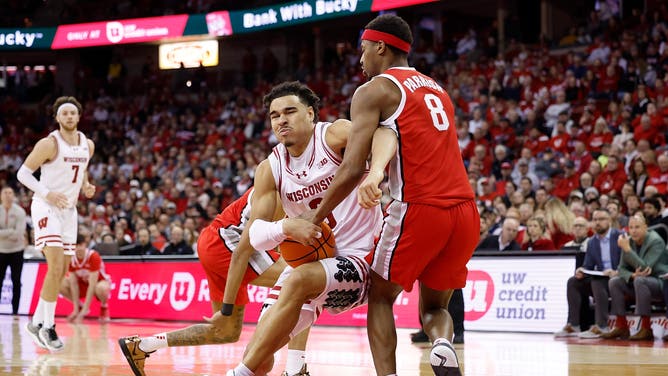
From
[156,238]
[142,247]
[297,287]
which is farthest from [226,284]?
[156,238]

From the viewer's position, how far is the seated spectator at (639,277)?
424 inches

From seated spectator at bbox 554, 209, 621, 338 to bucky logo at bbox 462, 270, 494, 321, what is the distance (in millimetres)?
1192

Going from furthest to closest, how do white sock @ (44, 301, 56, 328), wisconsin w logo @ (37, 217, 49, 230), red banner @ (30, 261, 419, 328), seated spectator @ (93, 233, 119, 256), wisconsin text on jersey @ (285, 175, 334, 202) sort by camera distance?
seated spectator @ (93, 233, 119, 256) < red banner @ (30, 261, 419, 328) < wisconsin w logo @ (37, 217, 49, 230) < white sock @ (44, 301, 56, 328) < wisconsin text on jersey @ (285, 175, 334, 202)

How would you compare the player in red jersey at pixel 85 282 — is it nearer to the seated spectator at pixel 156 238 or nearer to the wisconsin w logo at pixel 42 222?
the seated spectator at pixel 156 238

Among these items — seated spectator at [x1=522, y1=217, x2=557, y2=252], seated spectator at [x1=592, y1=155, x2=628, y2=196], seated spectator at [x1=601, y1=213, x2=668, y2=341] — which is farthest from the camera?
seated spectator at [x1=592, y1=155, x2=628, y2=196]

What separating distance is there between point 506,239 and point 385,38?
7.68m

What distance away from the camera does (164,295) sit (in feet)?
50.1

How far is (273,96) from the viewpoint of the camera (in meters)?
5.48

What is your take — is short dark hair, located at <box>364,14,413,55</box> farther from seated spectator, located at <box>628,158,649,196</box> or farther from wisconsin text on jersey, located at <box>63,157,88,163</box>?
seated spectator, located at <box>628,158,649,196</box>

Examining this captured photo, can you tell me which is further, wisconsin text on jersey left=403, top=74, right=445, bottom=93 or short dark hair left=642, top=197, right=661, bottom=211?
short dark hair left=642, top=197, right=661, bottom=211

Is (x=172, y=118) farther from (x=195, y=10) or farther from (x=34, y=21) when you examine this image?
(x=34, y=21)

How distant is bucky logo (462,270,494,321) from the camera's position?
12344 millimetres

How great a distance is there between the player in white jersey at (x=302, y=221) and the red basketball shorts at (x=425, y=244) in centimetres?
26

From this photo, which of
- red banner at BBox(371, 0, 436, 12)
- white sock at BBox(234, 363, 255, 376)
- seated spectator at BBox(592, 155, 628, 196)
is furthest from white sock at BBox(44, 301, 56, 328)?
red banner at BBox(371, 0, 436, 12)
